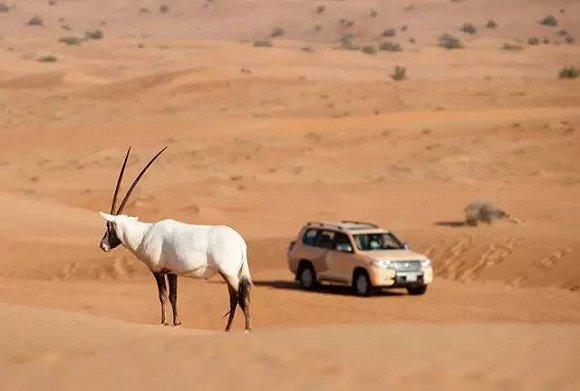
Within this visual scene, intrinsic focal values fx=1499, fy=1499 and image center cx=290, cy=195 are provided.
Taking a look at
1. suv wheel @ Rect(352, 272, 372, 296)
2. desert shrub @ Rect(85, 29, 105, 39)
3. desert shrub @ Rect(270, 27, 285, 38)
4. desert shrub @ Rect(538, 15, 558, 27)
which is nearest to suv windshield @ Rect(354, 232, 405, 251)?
suv wheel @ Rect(352, 272, 372, 296)

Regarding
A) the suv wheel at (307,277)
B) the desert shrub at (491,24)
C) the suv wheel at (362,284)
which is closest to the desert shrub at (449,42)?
Result: the desert shrub at (491,24)

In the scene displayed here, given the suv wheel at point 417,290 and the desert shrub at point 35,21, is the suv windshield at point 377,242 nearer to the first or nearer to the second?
the suv wheel at point 417,290

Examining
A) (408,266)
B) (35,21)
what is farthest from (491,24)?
(408,266)

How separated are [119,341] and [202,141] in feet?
130

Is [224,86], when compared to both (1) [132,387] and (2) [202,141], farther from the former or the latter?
(1) [132,387]

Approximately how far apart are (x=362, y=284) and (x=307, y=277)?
5.18 feet

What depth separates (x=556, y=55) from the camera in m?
86.4

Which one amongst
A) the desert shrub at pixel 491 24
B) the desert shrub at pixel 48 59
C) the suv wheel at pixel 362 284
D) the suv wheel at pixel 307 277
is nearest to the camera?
the suv wheel at pixel 362 284

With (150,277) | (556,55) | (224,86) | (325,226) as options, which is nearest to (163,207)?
(150,277)

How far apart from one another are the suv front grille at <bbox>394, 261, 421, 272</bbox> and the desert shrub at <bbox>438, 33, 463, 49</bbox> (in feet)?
219

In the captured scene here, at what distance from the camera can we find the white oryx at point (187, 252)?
19.7m

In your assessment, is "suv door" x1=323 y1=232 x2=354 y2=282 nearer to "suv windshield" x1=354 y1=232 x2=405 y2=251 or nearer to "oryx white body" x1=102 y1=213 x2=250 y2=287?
"suv windshield" x1=354 y1=232 x2=405 y2=251

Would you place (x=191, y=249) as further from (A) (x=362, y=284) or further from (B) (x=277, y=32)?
(B) (x=277, y=32)

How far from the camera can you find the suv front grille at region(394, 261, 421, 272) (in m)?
26.9
